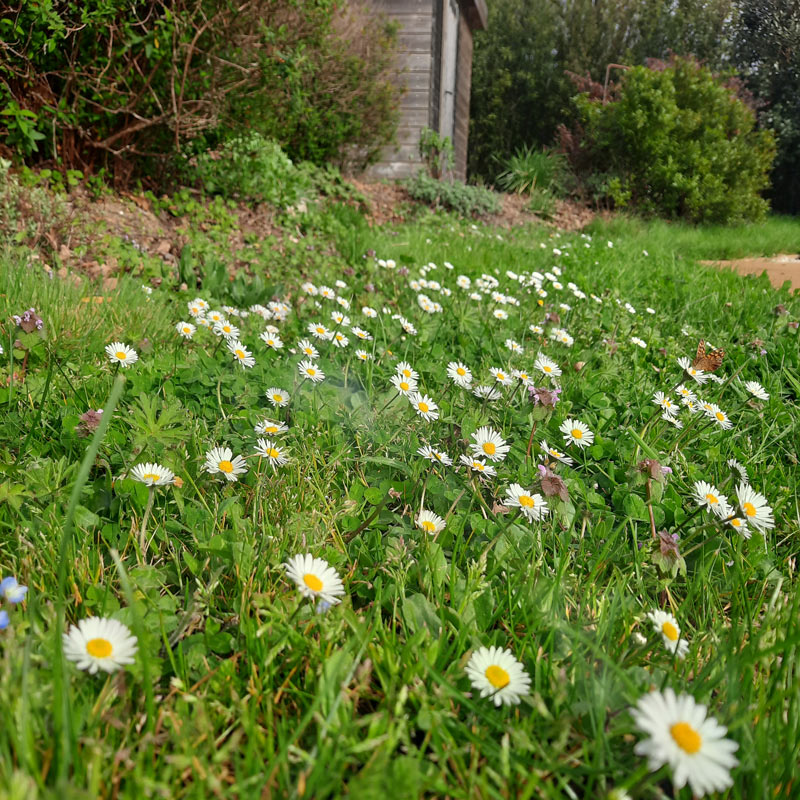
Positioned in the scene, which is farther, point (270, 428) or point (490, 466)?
point (270, 428)

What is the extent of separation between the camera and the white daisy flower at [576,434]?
187 cm

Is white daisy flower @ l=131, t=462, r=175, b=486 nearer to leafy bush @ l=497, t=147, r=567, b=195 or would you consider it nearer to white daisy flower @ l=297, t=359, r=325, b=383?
white daisy flower @ l=297, t=359, r=325, b=383

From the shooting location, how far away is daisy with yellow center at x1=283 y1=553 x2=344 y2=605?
40.0 inches

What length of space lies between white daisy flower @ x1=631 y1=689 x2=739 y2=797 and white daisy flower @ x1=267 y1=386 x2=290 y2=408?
1285 mm

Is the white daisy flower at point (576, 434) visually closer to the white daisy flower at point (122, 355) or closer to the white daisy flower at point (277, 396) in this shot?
the white daisy flower at point (277, 396)

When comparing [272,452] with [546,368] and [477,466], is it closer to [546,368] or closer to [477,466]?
[477,466]

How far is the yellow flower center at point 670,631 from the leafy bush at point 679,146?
12.4 meters

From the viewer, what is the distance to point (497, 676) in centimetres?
100

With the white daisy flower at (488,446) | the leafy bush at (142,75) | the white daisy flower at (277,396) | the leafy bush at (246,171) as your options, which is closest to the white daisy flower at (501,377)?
the white daisy flower at (488,446)

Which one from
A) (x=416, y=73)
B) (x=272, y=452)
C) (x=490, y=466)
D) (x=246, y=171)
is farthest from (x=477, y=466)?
(x=416, y=73)

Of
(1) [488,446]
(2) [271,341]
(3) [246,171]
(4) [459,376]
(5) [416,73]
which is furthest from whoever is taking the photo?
(5) [416,73]

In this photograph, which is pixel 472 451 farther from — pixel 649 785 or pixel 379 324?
pixel 379 324

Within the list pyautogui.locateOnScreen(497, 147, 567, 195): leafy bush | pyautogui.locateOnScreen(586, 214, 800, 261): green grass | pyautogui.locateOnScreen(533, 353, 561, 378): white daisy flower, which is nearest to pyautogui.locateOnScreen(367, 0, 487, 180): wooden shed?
pyautogui.locateOnScreen(497, 147, 567, 195): leafy bush

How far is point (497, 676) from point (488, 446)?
785 millimetres
